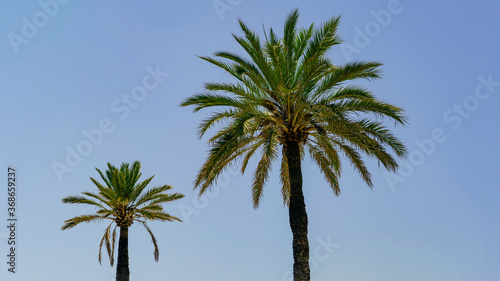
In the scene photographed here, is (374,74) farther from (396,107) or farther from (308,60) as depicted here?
(308,60)

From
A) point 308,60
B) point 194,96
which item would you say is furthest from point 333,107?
point 194,96

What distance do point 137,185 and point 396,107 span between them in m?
17.3

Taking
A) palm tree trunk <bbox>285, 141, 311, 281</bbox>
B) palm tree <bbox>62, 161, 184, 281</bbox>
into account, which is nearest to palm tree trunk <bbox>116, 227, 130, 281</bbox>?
palm tree <bbox>62, 161, 184, 281</bbox>

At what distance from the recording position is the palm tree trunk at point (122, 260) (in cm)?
2766

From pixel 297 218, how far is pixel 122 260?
1435 centimetres

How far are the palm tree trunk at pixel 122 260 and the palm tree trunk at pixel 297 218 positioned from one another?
13.9 meters

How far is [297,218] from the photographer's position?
17266 millimetres

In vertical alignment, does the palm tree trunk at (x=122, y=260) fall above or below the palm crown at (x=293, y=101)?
below

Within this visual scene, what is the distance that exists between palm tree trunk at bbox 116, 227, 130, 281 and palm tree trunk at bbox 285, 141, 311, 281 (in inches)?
547

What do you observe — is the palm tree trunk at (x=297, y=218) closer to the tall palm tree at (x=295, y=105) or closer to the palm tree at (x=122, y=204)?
the tall palm tree at (x=295, y=105)

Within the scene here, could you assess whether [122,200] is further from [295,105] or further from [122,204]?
[295,105]

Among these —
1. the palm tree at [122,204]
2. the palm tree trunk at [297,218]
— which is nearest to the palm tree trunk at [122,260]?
the palm tree at [122,204]

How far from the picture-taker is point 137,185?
95.2 feet

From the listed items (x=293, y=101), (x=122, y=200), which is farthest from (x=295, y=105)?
(x=122, y=200)
